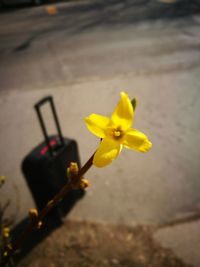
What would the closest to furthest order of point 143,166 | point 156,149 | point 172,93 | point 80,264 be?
point 80,264 < point 143,166 < point 156,149 < point 172,93

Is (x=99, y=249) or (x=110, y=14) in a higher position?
(x=110, y=14)

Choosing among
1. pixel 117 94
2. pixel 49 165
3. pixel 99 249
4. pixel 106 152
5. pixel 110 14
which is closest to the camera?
pixel 106 152

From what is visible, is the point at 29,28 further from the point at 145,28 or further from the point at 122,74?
the point at 122,74

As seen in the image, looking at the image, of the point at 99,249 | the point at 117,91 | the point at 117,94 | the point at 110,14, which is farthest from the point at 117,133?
the point at 110,14

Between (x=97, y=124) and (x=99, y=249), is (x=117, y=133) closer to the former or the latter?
(x=97, y=124)

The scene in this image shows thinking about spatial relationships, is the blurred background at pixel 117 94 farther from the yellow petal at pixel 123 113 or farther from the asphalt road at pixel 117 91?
the yellow petal at pixel 123 113

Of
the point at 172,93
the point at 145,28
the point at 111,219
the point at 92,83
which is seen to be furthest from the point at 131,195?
the point at 145,28
